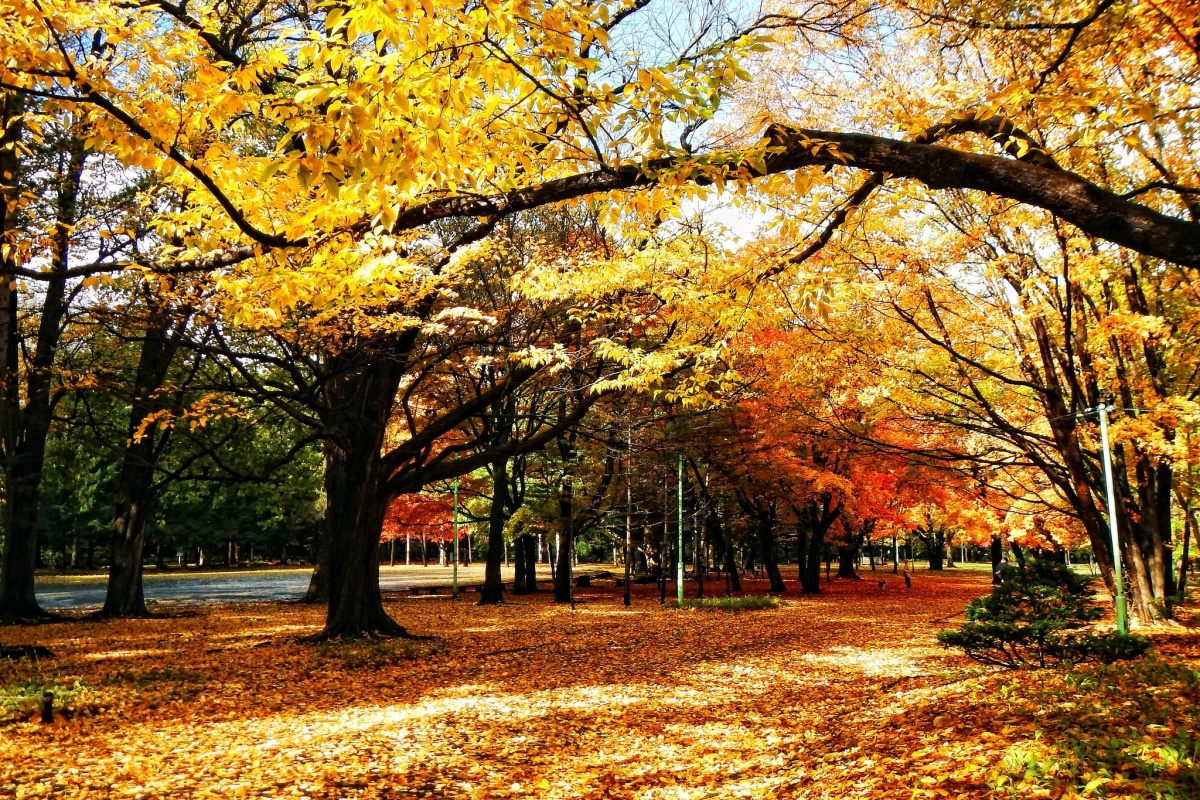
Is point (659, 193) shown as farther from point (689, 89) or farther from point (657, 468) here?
point (657, 468)

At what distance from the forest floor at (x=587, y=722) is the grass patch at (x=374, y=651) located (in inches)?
1.8

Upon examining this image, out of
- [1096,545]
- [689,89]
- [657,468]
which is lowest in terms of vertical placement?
[1096,545]

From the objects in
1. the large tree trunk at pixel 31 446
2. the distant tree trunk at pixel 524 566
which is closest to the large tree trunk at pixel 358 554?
the large tree trunk at pixel 31 446

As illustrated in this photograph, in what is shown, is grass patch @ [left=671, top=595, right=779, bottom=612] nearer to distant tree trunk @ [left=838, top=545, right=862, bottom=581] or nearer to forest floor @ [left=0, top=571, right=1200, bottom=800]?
forest floor @ [left=0, top=571, right=1200, bottom=800]

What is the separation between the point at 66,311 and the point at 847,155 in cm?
1474

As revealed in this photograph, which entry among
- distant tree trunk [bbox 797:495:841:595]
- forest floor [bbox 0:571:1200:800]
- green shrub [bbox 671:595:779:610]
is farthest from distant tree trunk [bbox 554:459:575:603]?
forest floor [bbox 0:571:1200:800]

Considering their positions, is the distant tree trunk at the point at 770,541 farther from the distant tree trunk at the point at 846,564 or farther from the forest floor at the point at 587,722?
the forest floor at the point at 587,722

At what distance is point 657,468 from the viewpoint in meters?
19.9

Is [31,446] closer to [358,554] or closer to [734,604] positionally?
[358,554]

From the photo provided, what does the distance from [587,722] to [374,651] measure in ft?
15.3

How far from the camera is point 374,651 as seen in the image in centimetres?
1023

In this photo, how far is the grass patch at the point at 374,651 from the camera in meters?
9.71

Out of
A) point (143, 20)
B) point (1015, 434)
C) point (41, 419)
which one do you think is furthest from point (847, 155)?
point (41, 419)

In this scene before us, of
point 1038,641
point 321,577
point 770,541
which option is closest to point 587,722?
point 1038,641
